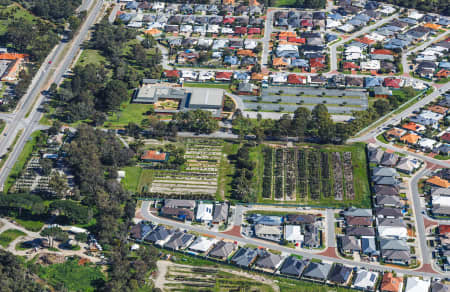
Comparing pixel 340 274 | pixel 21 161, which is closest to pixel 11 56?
pixel 21 161

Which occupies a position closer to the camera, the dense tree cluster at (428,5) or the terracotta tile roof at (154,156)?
the terracotta tile roof at (154,156)

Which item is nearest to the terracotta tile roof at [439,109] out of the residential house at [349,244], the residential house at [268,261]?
the residential house at [349,244]

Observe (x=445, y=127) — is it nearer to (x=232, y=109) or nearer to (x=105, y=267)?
(x=232, y=109)

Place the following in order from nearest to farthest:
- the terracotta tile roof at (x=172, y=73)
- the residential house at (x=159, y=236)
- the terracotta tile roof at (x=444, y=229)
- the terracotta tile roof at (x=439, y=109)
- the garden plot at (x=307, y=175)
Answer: the terracotta tile roof at (x=444, y=229) < the residential house at (x=159, y=236) < the garden plot at (x=307, y=175) < the terracotta tile roof at (x=439, y=109) < the terracotta tile roof at (x=172, y=73)

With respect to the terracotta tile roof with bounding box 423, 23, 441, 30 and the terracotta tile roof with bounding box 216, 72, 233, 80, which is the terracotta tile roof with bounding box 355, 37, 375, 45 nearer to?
the terracotta tile roof with bounding box 423, 23, 441, 30

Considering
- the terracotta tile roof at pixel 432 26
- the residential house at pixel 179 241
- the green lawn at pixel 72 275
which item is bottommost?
the green lawn at pixel 72 275

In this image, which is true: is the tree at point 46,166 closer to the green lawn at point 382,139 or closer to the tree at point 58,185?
the tree at point 58,185

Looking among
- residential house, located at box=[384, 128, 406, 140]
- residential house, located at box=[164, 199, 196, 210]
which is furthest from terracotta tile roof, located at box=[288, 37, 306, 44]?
residential house, located at box=[164, 199, 196, 210]
